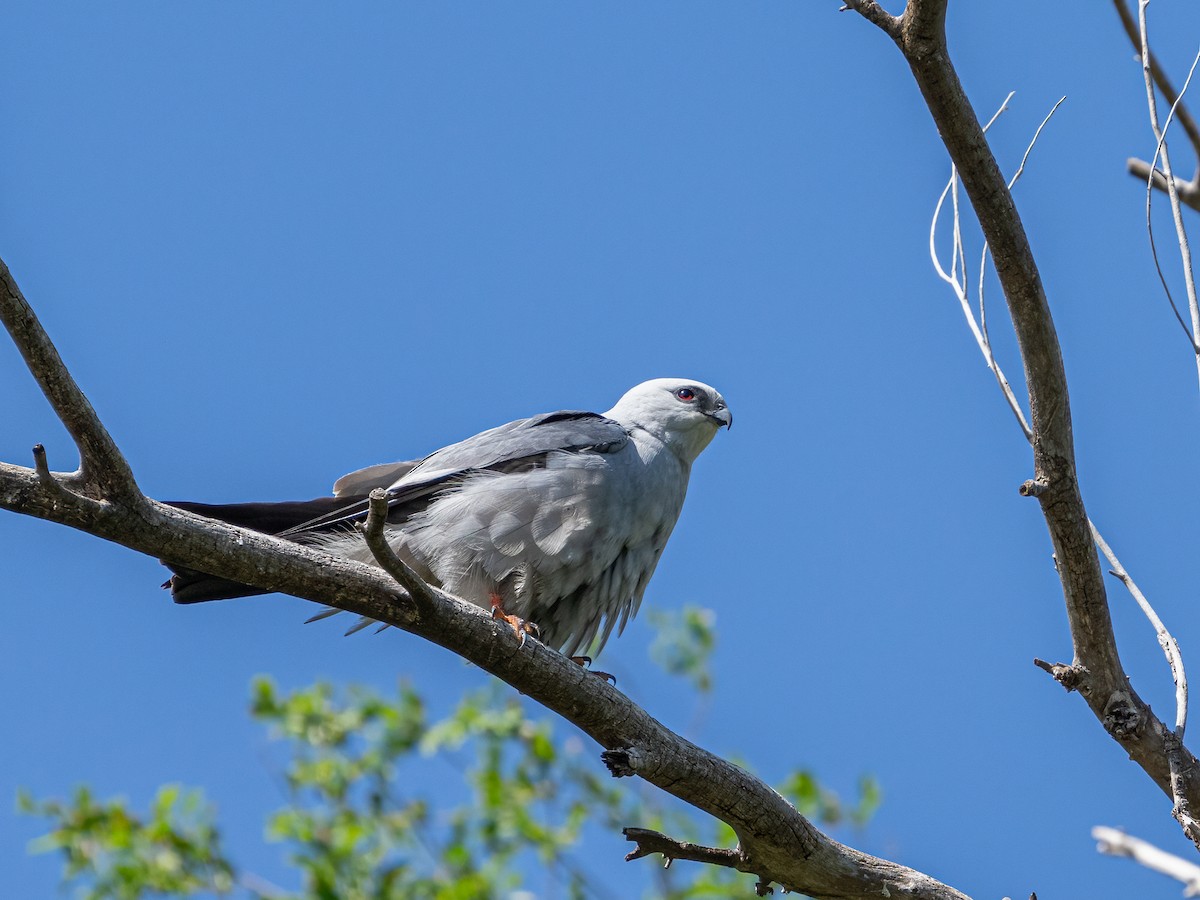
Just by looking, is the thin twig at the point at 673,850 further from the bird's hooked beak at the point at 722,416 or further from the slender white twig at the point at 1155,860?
the bird's hooked beak at the point at 722,416

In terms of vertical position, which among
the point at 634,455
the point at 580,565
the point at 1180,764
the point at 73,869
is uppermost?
the point at 634,455

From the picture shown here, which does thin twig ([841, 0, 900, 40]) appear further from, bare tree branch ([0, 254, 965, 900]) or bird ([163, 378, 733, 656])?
bird ([163, 378, 733, 656])

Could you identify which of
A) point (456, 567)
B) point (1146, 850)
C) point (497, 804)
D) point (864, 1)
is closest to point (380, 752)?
point (497, 804)

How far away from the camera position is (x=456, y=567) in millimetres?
5523

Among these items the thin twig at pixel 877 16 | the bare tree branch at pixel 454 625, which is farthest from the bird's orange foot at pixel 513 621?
the thin twig at pixel 877 16

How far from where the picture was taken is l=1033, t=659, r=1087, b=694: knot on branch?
13.0ft

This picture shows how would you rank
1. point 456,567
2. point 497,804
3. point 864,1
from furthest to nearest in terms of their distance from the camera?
point 497,804
point 456,567
point 864,1

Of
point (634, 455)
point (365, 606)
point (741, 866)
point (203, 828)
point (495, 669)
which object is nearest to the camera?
point (365, 606)

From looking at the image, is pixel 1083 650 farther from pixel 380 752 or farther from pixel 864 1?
pixel 380 752

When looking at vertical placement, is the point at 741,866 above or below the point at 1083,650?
→ below

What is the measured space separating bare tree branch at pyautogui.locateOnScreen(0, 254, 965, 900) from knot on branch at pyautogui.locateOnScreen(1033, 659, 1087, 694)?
35.9 inches

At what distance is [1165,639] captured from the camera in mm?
3994

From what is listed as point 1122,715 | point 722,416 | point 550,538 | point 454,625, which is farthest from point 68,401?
point 722,416

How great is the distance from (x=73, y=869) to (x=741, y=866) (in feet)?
16.6
